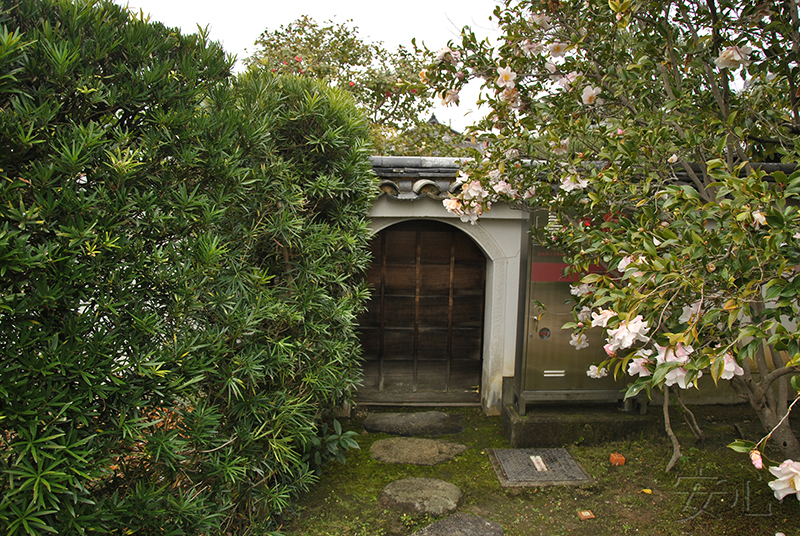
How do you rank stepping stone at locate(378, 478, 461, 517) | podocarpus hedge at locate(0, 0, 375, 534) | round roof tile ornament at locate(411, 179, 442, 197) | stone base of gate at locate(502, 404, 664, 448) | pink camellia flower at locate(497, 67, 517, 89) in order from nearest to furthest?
podocarpus hedge at locate(0, 0, 375, 534), pink camellia flower at locate(497, 67, 517, 89), stepping stone at locate(378, 478, 461, 517), stone base of gate at locate(502, 404, 664, 448), round roof tile ornament at locate(411, 179, 442, 197)

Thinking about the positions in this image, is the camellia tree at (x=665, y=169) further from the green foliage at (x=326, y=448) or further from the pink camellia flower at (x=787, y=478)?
the green foliage at (x=326, y=448)

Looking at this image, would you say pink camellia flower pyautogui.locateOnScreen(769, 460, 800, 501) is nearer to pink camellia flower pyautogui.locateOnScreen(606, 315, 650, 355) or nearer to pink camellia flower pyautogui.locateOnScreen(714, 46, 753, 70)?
pink camellia flower pyautogui.locateOnScreen(606, 315, 650, 355)

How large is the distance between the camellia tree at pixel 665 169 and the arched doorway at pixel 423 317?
6.34ft

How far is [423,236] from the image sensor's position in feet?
20.5

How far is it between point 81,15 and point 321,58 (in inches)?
377

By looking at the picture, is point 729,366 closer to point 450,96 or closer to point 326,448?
point 450,96

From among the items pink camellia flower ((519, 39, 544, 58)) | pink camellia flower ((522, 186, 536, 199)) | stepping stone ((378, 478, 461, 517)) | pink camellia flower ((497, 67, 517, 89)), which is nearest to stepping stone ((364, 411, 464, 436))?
stepping stone ((378, 478, 461, 517))

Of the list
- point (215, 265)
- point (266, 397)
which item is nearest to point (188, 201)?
point (215, 265)

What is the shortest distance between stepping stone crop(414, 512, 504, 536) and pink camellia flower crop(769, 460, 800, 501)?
7.84ft

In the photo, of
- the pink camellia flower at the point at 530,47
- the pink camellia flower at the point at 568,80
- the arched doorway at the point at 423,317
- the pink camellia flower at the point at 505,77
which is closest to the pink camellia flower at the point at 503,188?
the pink camellia flower at the point at 505,77

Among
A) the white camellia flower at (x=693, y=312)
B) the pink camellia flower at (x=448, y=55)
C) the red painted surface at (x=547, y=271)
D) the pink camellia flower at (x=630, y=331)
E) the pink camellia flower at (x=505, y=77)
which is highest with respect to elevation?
the pink camellia flower at (x=448, y=55)

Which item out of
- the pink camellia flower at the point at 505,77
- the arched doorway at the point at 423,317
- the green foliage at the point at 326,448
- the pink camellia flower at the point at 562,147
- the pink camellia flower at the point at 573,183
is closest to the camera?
the pink camellia flower at the point at 573,183

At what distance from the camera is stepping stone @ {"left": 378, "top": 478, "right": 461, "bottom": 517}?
4.19 m

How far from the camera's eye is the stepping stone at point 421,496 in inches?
165
